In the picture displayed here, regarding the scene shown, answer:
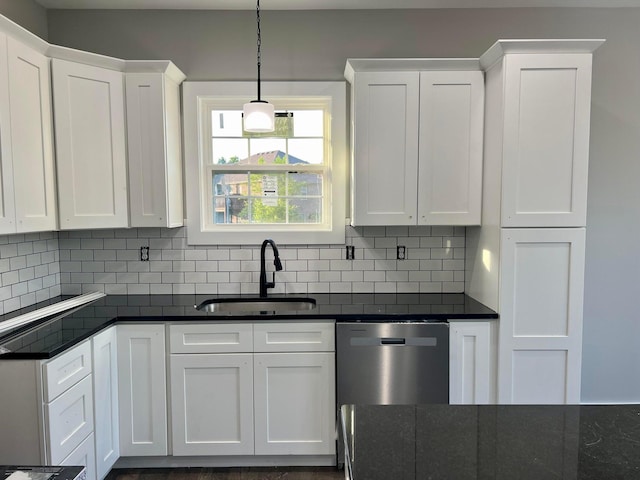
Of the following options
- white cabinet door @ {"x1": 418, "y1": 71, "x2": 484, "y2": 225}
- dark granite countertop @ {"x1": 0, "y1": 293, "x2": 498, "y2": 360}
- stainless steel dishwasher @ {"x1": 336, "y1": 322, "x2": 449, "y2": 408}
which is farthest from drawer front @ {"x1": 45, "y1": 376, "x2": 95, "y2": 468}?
white cabinet door @ {"x1": 418, "y1": 71, "x2": 484, "y2": 225}

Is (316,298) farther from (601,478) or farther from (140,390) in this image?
(601,478)

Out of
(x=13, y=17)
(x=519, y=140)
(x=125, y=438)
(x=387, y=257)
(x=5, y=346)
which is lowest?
(x=125, y=438)

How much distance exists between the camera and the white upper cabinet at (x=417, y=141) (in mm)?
2529

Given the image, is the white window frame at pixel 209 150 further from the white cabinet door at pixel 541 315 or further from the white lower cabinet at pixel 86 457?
the white lower cabinet at pixel 86 457

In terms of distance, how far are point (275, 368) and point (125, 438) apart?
0.93m

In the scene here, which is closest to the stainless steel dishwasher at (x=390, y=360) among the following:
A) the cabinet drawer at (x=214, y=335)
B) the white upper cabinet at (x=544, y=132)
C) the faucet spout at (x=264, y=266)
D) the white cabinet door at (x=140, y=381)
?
the cabinet drawer at (x=214, y=335)

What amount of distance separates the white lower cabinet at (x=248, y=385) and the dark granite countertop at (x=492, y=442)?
3.82 feet

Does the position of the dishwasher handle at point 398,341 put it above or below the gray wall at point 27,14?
below

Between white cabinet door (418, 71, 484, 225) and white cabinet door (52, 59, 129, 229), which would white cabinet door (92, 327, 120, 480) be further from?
white cabinet door (418, 71, 484, 225)

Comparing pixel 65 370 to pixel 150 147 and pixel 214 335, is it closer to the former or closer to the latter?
pixel 214 335

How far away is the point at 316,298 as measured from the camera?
279cm

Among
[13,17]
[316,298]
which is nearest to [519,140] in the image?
[316,298]

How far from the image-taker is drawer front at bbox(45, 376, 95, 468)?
1800mm

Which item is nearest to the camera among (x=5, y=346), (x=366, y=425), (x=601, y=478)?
(x=601, y=478)
